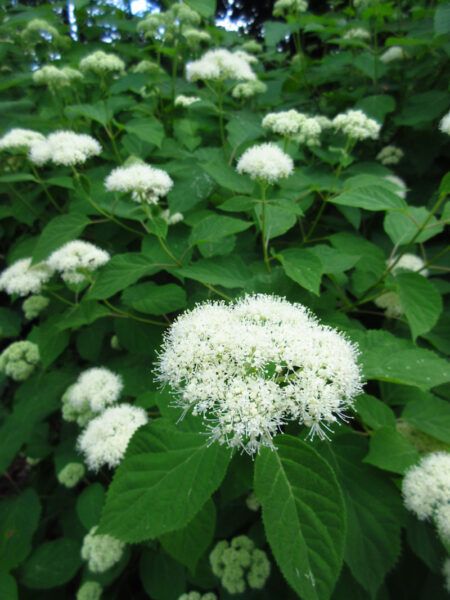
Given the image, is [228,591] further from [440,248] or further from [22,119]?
[22,119]

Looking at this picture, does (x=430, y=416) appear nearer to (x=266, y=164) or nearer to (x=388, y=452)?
(x=388, y=452)

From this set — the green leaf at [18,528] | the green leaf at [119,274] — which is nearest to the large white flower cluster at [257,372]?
the green leaf at [119,274]

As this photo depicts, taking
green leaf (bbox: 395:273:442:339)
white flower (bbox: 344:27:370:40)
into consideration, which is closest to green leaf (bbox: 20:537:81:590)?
green leaf (bbox: 395:273:442:339)

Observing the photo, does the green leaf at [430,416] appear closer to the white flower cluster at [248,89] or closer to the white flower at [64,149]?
the white flower at [64,149]

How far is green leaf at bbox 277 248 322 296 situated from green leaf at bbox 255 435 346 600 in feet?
1.82

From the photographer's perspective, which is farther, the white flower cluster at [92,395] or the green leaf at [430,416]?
the white flower cluster at [92,395]

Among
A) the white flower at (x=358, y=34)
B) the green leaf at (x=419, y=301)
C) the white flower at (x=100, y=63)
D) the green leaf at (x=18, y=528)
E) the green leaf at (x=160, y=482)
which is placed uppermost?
the white flower at (x=358, y=34)

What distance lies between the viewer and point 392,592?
1533mm

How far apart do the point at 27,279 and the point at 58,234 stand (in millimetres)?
264

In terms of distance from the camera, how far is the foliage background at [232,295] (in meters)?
1.07

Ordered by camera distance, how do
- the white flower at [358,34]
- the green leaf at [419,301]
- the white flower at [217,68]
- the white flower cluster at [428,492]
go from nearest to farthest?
the white flower cluster at [428,492] → the green leaf at [419,301] → the white flower at [217,68] → the white flower at [358,34]

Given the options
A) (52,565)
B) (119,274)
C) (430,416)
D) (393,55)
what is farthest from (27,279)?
(393,55)

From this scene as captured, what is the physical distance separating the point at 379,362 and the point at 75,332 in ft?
5.75

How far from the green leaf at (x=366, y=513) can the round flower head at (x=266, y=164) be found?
1101mm
